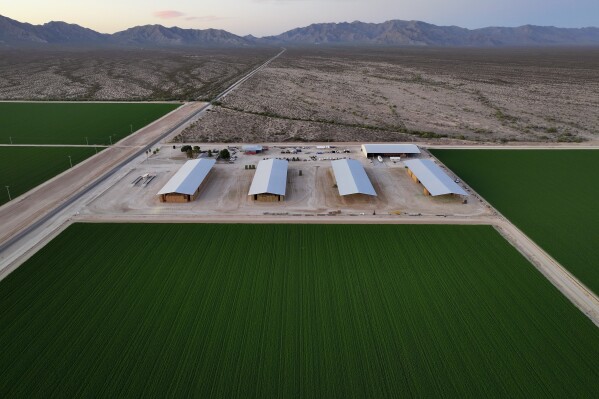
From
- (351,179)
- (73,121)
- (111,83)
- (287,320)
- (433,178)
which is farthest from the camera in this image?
(111,83)

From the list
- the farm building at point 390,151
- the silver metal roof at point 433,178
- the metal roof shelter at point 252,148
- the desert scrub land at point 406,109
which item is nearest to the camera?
the silver metal roof at point 433,178

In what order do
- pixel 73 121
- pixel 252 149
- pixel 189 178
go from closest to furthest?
pixel 189 178 → pixel 252 149 → pixel 73 121

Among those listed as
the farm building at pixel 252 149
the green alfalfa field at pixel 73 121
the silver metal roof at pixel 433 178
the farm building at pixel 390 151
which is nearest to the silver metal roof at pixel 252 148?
the farm building at pixel 252 149

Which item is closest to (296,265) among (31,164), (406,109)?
(31,164)

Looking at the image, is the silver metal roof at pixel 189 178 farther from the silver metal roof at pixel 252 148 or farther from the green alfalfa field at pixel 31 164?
the green alfalfa field at pixel 31 164

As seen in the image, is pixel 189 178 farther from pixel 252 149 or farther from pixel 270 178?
pixel 252 149

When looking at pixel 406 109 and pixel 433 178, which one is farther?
pixel 406 109

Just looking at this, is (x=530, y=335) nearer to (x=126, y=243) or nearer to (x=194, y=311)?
(x=194, y=311)
